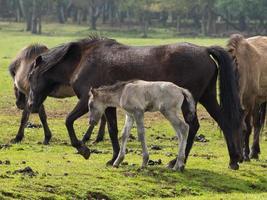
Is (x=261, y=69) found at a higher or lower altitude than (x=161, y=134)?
higher

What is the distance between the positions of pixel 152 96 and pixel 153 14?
352 ft

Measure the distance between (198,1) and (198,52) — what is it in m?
91.6

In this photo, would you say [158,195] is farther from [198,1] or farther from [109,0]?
[109,0]

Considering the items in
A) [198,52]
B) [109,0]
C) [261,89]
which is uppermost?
[198,52]

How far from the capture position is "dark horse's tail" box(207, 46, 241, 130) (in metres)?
13.2

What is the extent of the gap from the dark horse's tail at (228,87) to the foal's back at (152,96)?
1.21m

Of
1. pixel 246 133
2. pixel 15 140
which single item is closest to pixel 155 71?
pixel 246 133

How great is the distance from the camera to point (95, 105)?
42.5 feet

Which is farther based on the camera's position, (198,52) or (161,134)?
(161,134)

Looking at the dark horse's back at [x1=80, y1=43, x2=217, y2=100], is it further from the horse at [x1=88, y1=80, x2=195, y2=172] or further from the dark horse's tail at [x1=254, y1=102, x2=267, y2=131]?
the dark horse's tail at [x1=254, y1=102, x2=267, y2=131]

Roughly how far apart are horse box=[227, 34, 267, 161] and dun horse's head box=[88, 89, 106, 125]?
3.19 meters

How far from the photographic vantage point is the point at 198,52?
13172 mm

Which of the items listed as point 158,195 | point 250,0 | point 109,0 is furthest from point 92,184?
point 109,0

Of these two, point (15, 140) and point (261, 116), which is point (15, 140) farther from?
point (261, 116)
